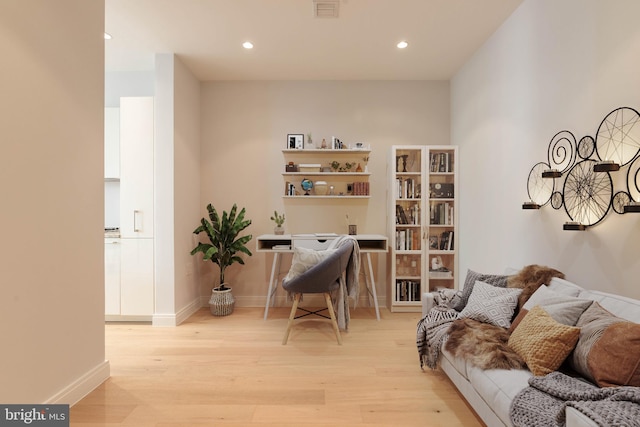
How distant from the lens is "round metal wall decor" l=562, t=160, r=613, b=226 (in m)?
1.91

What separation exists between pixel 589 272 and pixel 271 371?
2.32m

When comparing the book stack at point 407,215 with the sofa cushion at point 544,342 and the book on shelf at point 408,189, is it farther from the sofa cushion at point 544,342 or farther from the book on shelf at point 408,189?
the sofa cushion at point 544,342

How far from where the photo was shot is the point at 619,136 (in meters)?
1.83

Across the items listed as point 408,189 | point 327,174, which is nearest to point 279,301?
point 327,174

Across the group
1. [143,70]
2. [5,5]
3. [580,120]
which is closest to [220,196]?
[143,70]

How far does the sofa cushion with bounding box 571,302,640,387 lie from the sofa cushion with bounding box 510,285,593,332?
0.26 ft

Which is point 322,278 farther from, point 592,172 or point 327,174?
point 592,172

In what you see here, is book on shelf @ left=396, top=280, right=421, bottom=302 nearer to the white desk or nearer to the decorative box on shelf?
the white desk

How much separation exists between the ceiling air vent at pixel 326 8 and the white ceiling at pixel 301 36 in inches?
2.2

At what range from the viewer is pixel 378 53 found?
11.6ft

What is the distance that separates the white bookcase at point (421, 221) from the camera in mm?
4000

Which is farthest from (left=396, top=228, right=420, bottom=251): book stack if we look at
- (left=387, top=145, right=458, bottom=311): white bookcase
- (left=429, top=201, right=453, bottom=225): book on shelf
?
(left=429, top=201, right=453, bottom=225): book on shelf

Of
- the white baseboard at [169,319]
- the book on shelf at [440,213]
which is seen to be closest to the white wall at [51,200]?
the white baseboard at [169,319]

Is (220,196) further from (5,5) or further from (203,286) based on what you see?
(5,5)
